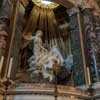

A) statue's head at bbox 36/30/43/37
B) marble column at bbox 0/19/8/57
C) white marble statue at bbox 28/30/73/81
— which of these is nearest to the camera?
marble column at bbox 0/19/8/57

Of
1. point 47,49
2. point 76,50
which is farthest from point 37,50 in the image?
point 76,50

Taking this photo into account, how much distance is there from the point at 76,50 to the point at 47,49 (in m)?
1.03

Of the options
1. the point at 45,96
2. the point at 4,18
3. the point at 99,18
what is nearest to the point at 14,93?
the point at 45,96

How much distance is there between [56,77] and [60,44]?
1.16m

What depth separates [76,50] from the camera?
19.9 ft

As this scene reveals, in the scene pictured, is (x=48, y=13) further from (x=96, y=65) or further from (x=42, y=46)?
(x=96, y=65)

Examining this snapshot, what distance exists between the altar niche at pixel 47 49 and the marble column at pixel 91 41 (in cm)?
25

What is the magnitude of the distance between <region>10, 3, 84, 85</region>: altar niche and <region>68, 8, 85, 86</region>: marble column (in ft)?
0.09

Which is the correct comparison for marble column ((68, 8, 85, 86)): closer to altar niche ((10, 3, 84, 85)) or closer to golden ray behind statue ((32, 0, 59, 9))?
altar niche ((10, 3, 84, 85))

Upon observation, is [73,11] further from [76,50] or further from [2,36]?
[2,36]

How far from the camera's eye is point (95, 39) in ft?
20.4

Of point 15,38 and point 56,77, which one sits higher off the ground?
point 15,38

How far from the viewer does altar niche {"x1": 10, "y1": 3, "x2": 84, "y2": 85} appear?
6.05 m

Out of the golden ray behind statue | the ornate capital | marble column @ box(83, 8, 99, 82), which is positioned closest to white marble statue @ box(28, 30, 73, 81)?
marble column @ box(83, 8, 99, 82)
